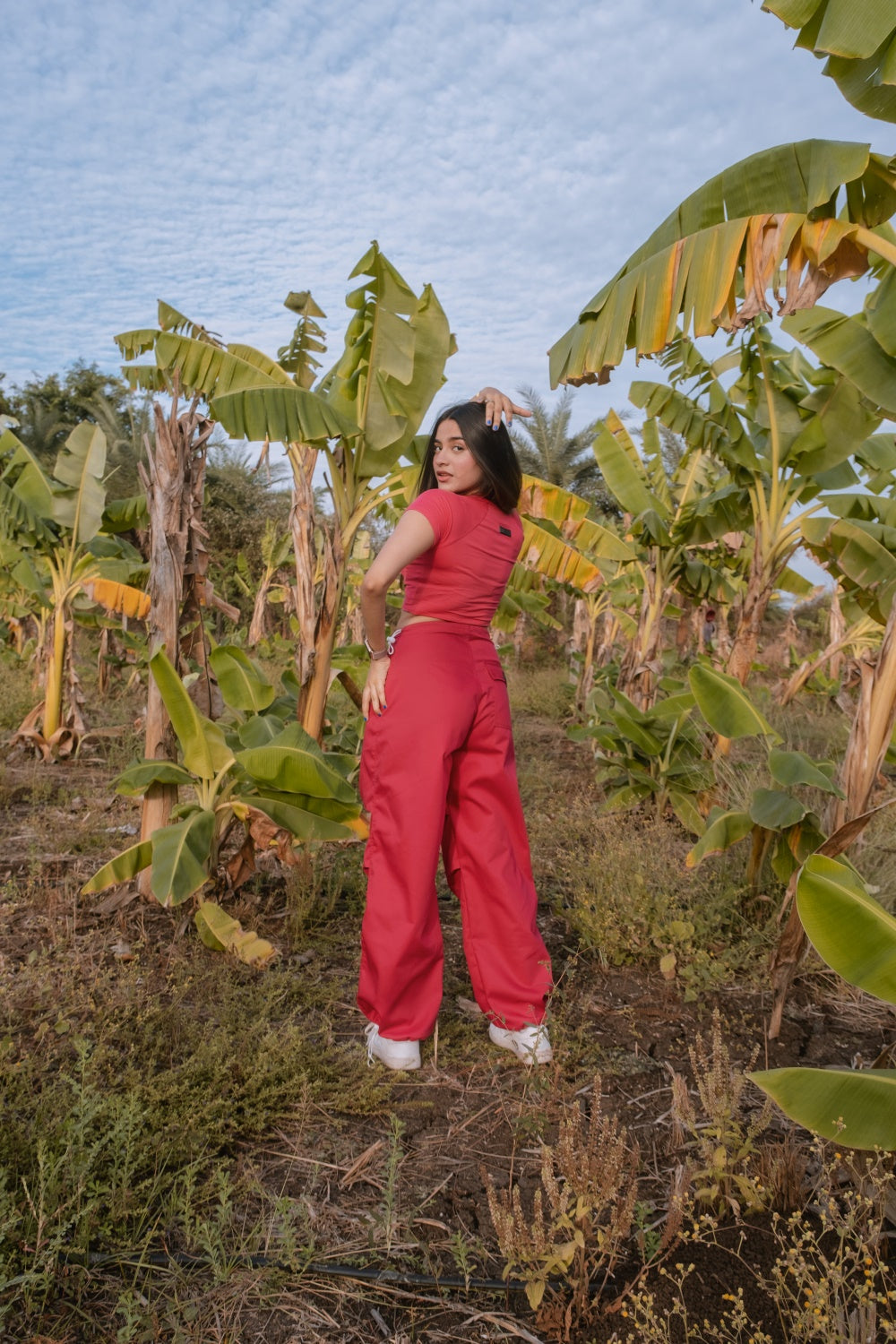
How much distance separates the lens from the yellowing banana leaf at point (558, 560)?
A: 8.25m

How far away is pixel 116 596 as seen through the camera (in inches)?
338

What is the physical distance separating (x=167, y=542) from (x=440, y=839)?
196cm

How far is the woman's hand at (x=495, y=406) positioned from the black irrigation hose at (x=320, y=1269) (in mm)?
2360

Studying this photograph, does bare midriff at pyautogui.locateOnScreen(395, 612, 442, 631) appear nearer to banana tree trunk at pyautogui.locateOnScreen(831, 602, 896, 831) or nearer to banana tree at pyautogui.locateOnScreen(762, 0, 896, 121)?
banana tree trunk at pyautogui.locateOnScreen(831, 602, 896, 831)

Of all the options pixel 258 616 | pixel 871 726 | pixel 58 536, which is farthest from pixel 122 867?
pixel 258 616

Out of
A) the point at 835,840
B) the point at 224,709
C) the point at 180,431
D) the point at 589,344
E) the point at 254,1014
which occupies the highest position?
the point at 589,344

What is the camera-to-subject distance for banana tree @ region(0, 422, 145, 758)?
7.51 meters

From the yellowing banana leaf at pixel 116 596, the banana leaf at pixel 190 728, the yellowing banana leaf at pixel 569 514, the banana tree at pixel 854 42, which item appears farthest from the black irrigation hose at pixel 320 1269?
the yellowing banana leaf at pixel 116 596

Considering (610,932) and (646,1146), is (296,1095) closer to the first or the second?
(646,1146)

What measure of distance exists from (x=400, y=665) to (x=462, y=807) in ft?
1.82

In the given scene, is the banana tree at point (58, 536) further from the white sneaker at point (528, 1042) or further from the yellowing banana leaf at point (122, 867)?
the white sneaker at point (528, 1042)

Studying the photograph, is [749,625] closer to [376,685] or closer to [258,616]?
[376,685]

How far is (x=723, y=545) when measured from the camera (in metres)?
10.9

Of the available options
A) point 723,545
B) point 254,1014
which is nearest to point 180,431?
point 254,1014
